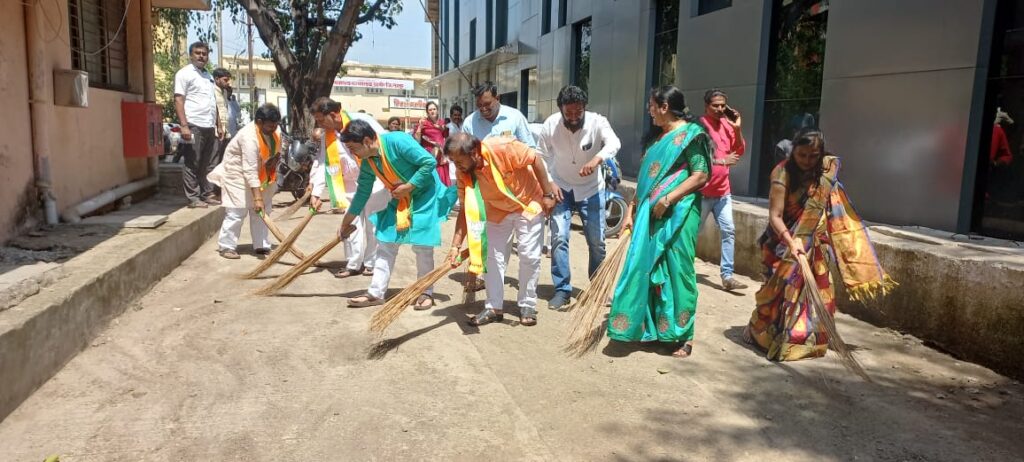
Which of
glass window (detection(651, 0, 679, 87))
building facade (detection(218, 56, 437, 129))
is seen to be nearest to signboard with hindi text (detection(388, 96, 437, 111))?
building facade (detection(218, 56, 437, 129))

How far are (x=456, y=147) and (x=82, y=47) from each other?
4458 millimetres

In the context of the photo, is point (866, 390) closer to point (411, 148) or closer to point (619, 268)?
point (619, 268)

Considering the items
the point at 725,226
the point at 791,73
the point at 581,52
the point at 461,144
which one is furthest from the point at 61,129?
the point at 581,52

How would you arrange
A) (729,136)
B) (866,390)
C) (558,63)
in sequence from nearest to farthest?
(866,390) < (729,136) < (558,63)

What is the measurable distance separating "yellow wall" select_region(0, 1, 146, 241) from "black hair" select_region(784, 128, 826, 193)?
4.97m

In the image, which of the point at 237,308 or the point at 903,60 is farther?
the point at 903,60

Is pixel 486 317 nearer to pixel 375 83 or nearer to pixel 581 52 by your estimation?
pixel 581 52

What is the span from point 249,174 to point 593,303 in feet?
11.2

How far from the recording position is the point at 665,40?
34.4 ft

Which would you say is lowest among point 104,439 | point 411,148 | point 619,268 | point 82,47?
point 104,439

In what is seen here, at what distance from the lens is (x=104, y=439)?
115 inches

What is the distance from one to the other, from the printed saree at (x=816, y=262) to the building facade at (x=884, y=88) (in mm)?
1954

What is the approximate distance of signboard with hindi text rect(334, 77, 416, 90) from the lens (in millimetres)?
45031

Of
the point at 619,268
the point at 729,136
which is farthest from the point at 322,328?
the point at 729,136
